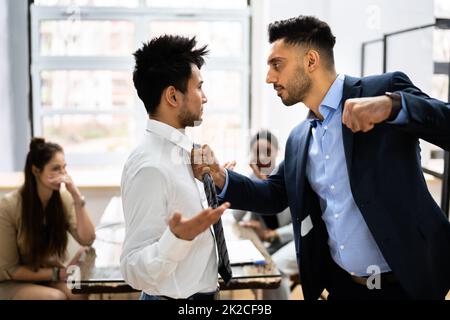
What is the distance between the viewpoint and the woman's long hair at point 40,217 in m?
2.10

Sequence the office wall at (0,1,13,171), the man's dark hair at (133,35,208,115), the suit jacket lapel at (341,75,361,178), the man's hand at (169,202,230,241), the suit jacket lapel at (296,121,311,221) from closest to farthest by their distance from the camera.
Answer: the man's hand at (169,202,230,241) < the man's dark hair at (133,35,208,115) < the suit jacket lapel at (341,75,361,178) < the suit jacket lapel at (296,121,311,221) < the office wall at (0,1,13,171)

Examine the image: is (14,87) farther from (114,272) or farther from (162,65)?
(162,65)

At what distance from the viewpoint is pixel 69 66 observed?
346cm

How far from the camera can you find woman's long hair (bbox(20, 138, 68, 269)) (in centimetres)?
210

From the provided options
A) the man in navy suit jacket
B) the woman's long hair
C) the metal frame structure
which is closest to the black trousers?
the man in navy suit jacket

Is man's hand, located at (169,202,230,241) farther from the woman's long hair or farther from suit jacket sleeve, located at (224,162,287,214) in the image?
the woman's long hair

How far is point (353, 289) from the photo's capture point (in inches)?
51.4

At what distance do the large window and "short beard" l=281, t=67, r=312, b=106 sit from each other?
2.02 metres

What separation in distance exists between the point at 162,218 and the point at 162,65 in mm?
334

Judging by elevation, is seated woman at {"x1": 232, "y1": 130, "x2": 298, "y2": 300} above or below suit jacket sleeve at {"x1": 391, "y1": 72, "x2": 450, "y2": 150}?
below

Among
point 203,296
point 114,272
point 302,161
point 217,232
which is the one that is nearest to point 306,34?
point 302,161

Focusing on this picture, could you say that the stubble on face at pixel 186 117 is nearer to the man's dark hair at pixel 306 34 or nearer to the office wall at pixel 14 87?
the man's dark hair at pixel 306 34

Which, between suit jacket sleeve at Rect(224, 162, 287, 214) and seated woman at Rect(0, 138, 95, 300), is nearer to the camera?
suit jacket sleeve at Rect(224, 162, 287, 214)
